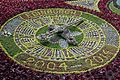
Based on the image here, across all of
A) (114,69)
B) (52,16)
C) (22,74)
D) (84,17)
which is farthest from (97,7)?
Result: (22,74)

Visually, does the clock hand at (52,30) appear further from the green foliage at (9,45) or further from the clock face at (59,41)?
the green foliage at (9,45)

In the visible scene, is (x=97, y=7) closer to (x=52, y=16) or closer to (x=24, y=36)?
(x=52, y=16)

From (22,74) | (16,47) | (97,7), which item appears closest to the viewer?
(22,74)

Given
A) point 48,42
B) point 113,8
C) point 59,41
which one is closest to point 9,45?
point 48,42

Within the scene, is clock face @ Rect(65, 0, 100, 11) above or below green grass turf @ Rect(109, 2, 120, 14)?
above

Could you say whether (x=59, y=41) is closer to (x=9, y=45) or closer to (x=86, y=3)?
(x=9, y=45)

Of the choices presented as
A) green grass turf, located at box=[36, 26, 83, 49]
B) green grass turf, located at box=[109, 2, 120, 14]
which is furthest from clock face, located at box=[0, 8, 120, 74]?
green grass turf, located at box=[109, 2, 120, 14]

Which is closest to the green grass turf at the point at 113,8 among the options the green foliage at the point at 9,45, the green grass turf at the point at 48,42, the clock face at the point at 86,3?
the clock face at the point at 86,3

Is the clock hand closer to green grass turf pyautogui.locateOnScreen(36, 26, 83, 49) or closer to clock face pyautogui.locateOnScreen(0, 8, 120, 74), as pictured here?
clock face pyautogui.locateOnScreen(0, 8, 120, 74)
